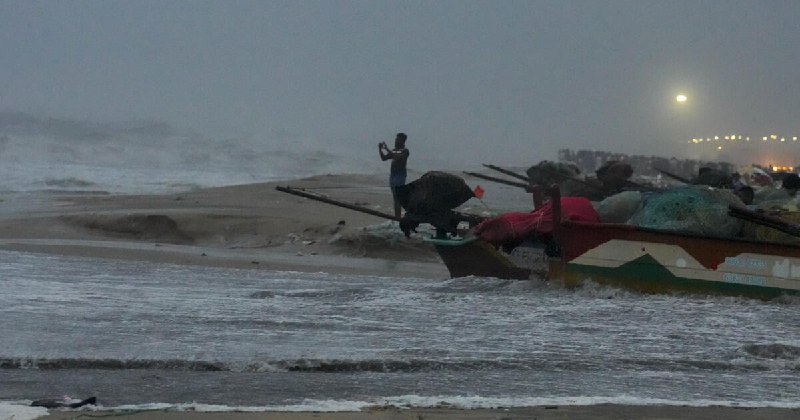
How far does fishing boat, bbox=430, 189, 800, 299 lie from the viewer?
33.5 ft

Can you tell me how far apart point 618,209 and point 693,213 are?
4.10 ft

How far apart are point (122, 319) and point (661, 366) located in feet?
13.8

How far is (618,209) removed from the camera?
→ 38.8 ft

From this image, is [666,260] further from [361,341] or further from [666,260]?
[361,341]

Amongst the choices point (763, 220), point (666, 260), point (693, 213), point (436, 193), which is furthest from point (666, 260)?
point (436, 193)

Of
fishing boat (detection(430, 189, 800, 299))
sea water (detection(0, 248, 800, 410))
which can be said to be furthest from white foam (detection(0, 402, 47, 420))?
fishing boat (detection(430, 189, 800, 299))

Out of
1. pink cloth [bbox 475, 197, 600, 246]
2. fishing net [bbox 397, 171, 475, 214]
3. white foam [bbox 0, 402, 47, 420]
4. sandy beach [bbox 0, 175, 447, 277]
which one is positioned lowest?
white foam [bbox 0, 402, 47, 420]

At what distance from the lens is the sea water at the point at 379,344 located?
Answer: 6.30 meters

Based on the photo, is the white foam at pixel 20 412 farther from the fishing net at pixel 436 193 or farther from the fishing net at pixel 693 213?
the fishing net at pixel 436 193

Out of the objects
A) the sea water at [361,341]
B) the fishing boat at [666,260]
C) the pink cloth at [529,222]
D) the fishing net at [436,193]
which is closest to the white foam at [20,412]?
the sea water at [361,341]

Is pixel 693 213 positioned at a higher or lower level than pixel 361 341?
higher

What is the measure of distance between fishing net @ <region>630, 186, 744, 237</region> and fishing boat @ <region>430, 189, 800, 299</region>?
0.23m

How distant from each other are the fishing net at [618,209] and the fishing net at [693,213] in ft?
1.67

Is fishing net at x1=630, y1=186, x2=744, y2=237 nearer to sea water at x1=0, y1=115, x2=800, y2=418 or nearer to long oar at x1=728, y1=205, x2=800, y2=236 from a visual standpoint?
long oar at x1=728, y1=205, x2=800, y2=236
